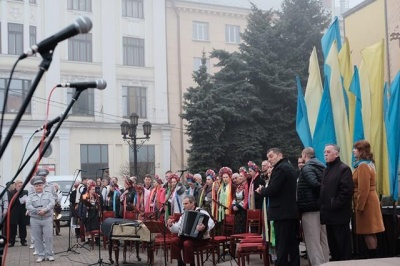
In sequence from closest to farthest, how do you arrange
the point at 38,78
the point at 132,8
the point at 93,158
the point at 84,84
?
the point at 38,78 → the point at 84,84 → the point at 93,158 → the point at 132,8

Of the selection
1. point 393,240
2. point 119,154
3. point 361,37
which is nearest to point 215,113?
point 361,37

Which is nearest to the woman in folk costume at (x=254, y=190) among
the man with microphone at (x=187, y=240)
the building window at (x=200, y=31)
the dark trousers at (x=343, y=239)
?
the man with microphone at (x=187, y=240)

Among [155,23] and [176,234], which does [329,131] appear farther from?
[155,23]

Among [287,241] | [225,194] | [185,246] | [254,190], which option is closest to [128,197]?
[225,194]

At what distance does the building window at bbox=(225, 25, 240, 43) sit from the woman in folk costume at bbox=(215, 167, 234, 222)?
30.6 meters

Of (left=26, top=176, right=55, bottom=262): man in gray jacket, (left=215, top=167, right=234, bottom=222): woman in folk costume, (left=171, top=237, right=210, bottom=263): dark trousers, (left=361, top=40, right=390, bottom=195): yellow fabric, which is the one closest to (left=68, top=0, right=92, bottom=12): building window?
(left=26, top=176, right=55, bottom=262): man in gray jacket

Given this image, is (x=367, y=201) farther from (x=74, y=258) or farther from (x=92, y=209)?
(x=92, y=209)

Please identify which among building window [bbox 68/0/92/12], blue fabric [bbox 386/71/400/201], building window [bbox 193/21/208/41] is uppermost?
building window [bbox 68/0/92/12]

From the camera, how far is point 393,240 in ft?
29.5

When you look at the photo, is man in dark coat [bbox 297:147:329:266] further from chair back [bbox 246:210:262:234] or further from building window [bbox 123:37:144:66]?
building window [bbox 123:37:144:66]

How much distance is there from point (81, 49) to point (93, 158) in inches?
285

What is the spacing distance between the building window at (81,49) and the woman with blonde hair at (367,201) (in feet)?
101

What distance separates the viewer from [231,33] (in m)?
43.4

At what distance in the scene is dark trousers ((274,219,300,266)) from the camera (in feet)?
28.4
